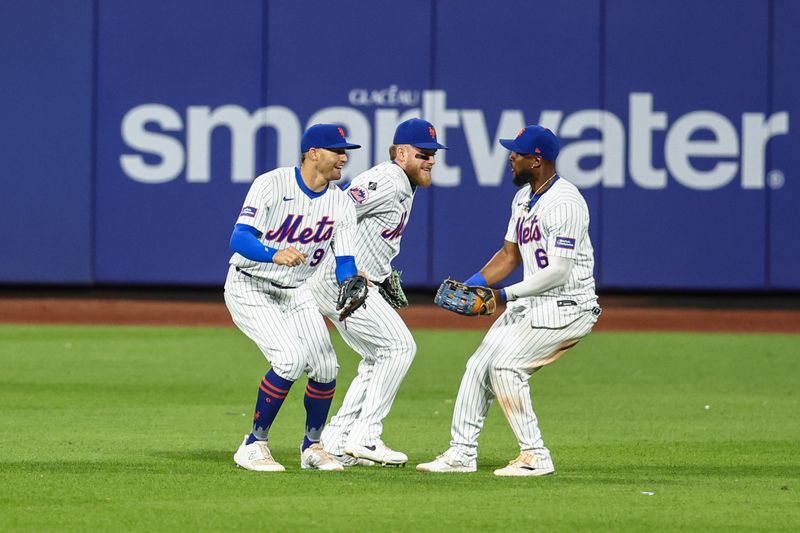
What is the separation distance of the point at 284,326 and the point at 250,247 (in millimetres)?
595

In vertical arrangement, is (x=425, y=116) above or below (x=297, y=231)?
above

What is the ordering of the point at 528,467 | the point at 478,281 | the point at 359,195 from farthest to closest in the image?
the point at 359,195 → the point at 478,281 → the point at 528,467

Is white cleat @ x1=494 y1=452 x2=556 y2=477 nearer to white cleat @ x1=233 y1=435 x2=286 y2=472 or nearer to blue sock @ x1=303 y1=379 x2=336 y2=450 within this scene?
blue sock @ x1=303 y1=379 x2=336 y2=450

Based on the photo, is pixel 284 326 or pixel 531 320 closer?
pixel 531 320

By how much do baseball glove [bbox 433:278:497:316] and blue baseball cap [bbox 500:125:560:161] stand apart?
0.79 m

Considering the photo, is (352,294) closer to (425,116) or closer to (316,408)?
(316,408)

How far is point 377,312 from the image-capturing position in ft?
28.3

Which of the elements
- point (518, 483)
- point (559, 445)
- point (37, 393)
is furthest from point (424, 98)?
point (518, 483)

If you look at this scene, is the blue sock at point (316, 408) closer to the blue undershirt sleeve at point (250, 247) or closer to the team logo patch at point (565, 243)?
the blue undershirt sleeve at point (250, 247)

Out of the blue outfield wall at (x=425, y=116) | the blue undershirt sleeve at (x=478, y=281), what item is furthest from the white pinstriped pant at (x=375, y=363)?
the blue outfield wall at (x=425, y=116)

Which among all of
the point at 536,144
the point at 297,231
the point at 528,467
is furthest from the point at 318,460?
the point at 536,144

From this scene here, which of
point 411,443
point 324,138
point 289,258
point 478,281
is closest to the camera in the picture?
point 289,258

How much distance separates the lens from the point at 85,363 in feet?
46.4

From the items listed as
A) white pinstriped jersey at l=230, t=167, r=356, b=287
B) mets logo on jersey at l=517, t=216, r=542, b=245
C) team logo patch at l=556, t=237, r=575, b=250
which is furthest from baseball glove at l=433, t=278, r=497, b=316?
white pinstriped jersey at l=230, t=167, r=356, b=287
